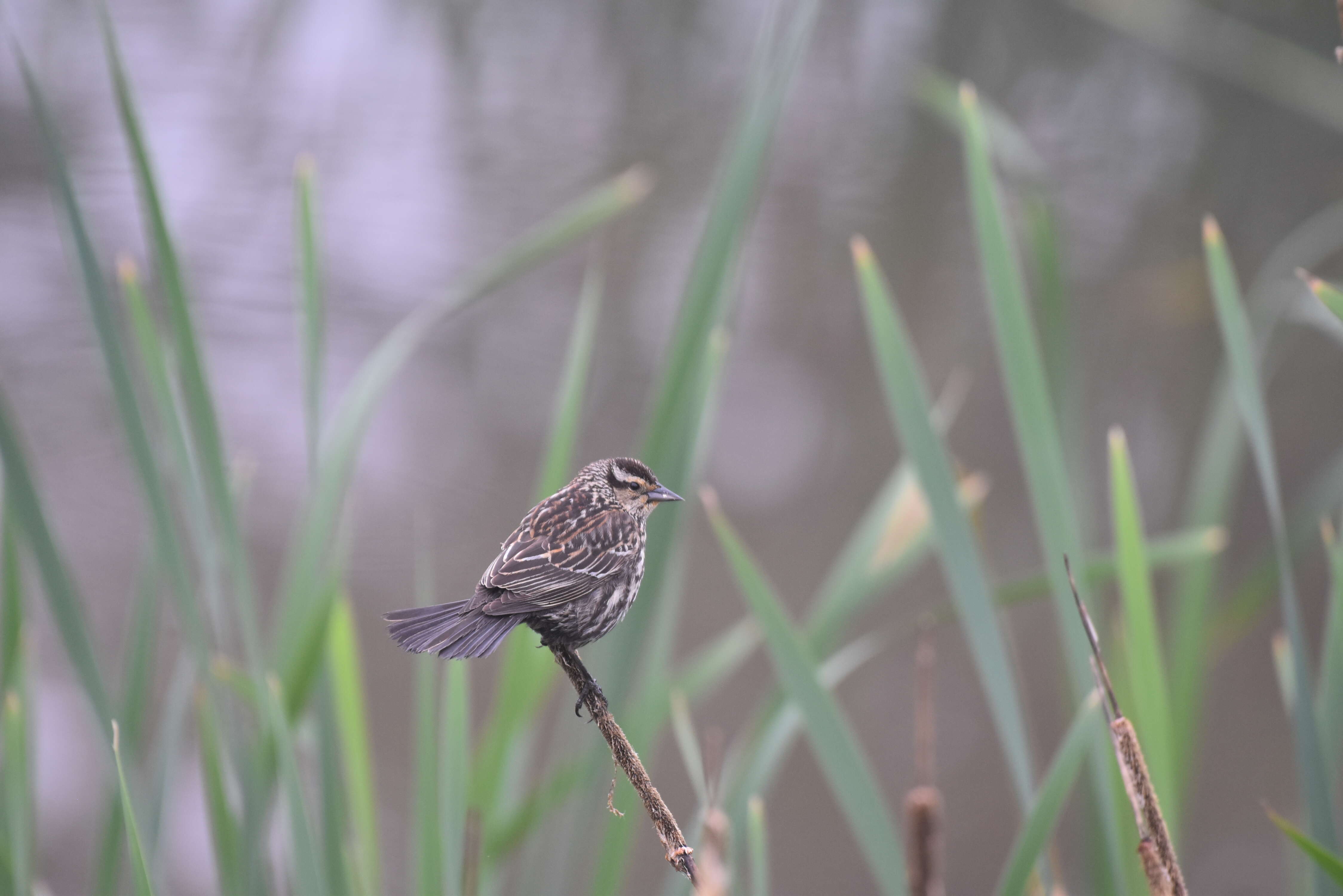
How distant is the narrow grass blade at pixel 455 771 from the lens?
2.54ft

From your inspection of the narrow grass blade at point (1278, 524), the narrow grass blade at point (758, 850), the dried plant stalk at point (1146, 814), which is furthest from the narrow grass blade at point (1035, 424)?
the dried plant stalk at point (1146, 814)

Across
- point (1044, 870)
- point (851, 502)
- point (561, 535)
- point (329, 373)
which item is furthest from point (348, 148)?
point (561, 535)

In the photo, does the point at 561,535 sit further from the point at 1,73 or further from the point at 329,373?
the point at 1,73

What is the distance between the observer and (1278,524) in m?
0.87

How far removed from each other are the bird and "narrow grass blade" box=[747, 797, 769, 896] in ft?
1.46

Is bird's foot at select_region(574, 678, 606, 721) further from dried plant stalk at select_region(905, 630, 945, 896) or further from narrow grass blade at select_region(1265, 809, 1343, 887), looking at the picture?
narrow grass blade at select_region(1265, 809, 1343, 887)

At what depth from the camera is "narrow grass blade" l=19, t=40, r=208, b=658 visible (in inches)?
32.1

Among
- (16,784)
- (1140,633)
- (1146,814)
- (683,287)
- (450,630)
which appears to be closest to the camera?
(450,630)

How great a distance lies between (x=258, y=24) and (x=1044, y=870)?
13.2ft

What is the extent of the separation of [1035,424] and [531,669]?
53 centimetres

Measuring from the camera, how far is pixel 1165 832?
50cm

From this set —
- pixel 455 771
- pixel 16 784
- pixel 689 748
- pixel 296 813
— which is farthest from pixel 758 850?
Answer: pixel 16 784

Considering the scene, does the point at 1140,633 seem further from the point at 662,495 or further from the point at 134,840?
the point at 134,840

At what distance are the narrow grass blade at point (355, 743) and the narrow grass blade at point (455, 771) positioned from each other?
13.1 inches
